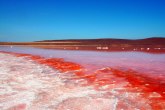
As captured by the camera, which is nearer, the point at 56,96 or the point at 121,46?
the point at 56,96

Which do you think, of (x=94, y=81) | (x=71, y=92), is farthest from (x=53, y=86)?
(x=94, y=81)

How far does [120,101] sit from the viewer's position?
5.14m

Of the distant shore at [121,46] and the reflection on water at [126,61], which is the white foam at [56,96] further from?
the distant shore at [121,46]

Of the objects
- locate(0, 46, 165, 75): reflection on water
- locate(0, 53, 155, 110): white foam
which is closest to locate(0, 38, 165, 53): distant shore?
locate(0, 46, 165, 75): reflection on water

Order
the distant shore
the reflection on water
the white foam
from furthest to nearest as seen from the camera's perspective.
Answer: the distant shore → the reflection on water → the white foam

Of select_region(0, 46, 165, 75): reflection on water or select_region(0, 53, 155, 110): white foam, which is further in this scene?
select_region(0, 46, 165, 75): reflection on water

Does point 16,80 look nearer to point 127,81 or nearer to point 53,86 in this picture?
point 53,86

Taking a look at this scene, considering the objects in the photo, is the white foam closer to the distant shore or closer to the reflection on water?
the reflection on water

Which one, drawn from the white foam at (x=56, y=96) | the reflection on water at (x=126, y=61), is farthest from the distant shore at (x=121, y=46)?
the white foam at (x=56, y=96)

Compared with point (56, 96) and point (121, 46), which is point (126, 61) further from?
point (121, 46)

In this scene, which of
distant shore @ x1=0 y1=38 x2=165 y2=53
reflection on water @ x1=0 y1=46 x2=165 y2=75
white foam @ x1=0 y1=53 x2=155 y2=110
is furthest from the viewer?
distant shore @ x1=0 y1=38 x2=165 y2=53

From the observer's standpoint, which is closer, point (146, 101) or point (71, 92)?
point (146, 101)

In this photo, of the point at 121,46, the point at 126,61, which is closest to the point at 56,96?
the point at 126,61

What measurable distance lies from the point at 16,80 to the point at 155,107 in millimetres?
4625
